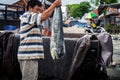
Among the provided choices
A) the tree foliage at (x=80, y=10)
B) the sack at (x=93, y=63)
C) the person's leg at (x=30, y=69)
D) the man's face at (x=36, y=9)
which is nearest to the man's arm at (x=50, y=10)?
the man's face at (x=36, y=9)

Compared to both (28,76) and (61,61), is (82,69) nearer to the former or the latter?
(61,61)

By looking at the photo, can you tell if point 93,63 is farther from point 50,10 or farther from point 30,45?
point 50,10

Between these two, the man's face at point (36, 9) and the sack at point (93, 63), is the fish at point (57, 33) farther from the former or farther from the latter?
the sack at point (93, 63)

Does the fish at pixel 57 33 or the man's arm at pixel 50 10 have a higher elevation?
the man's arm at pixel 50 10

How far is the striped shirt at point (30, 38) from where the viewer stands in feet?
17.0

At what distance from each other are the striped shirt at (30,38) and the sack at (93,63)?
40.7 inches

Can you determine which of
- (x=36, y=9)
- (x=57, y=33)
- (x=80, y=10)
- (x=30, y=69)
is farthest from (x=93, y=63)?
(x=80, y=10)

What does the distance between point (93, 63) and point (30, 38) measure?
1281mm

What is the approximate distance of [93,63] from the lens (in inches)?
233

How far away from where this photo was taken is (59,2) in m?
5.07

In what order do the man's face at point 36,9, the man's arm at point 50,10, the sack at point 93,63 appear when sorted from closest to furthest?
the man's arm at point 50,10 < the man's face at point 36,9 < the sack at point 93,63

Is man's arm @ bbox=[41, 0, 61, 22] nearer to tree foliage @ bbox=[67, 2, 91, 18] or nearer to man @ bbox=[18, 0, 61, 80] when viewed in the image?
man @ bbox=[18, 0, 61, 80]

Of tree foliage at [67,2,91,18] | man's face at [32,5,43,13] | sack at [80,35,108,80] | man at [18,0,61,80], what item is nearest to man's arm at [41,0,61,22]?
man at [18,0,61,80]

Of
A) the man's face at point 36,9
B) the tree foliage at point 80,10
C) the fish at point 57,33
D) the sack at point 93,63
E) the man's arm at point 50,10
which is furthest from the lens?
the tree foliage at point 80,10
